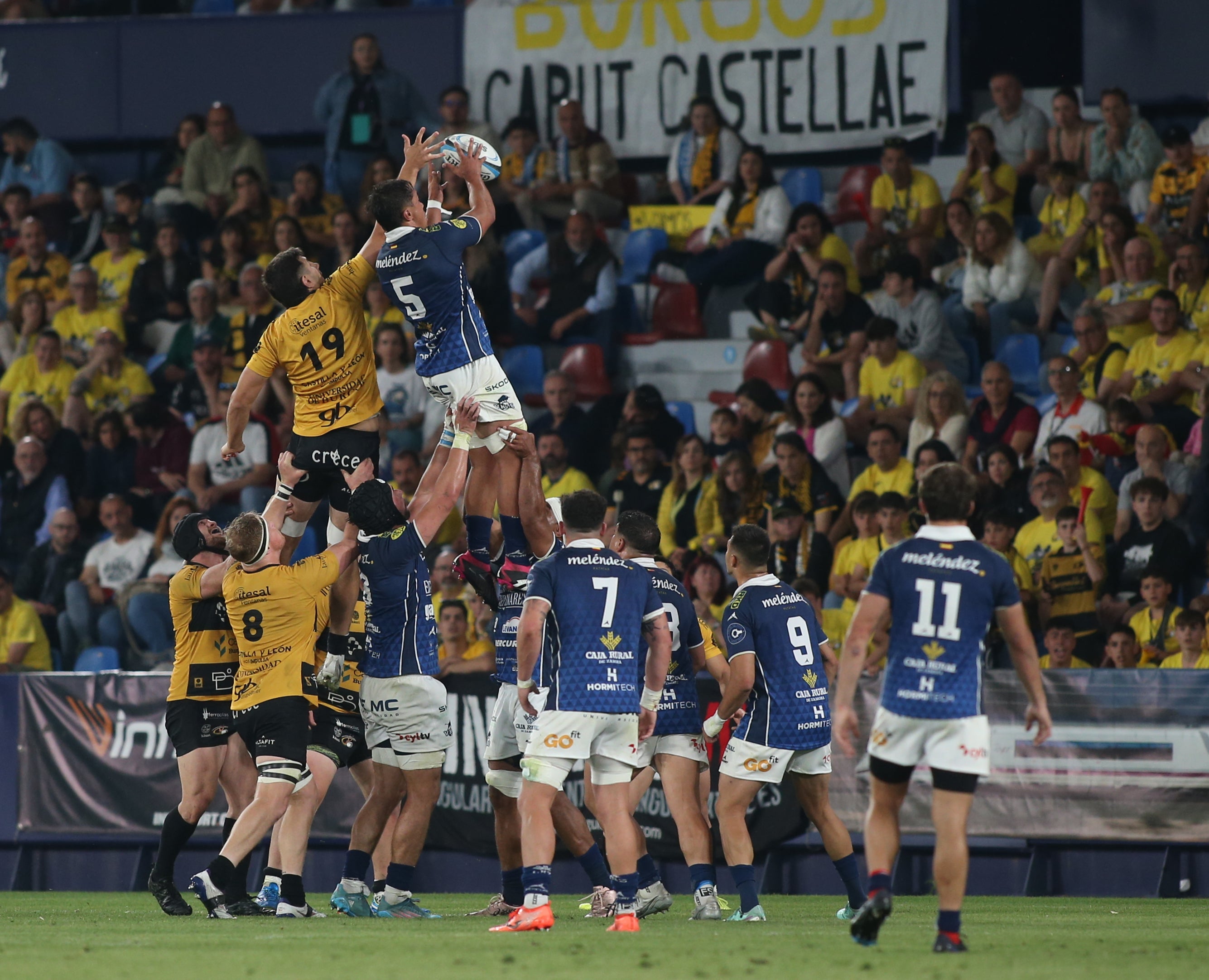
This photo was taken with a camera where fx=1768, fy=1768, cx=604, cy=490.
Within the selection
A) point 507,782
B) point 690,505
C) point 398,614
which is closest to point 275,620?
point 398,614

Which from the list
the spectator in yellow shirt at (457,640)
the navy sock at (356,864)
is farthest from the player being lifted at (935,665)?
the spectator in yellow shirt at (457,640)

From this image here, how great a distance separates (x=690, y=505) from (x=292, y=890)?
20.4 ft

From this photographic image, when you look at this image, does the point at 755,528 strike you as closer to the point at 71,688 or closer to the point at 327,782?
the point at 327,782

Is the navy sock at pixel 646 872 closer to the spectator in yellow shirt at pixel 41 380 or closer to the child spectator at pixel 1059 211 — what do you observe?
the child spectator at pixel 1059 211

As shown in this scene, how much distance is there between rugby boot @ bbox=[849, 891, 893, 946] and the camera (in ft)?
25.1

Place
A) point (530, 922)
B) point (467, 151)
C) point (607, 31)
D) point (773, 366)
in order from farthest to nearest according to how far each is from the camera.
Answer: point (607, 31) → point (773, 366) → point (467, 151) → point (530, 922)

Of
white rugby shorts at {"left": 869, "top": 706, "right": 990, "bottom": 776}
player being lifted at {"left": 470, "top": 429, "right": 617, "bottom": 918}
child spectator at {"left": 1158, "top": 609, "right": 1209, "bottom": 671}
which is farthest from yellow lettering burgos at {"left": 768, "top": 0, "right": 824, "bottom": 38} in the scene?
white rugby shorts at {"left": 869, "top": 706, "right": 990, "bottom": 776}

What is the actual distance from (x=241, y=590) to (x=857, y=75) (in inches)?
440

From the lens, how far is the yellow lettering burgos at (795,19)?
62.9 ft

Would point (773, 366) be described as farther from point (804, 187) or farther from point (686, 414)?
point (804, 187)

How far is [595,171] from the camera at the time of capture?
756 inches

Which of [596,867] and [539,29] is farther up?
[539,29]

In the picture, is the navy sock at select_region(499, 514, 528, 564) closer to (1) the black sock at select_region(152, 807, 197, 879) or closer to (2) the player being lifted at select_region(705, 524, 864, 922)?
(2) the player being lifted at select_region(705, 524, 864, 922)

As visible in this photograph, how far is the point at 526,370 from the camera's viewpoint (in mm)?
18281
